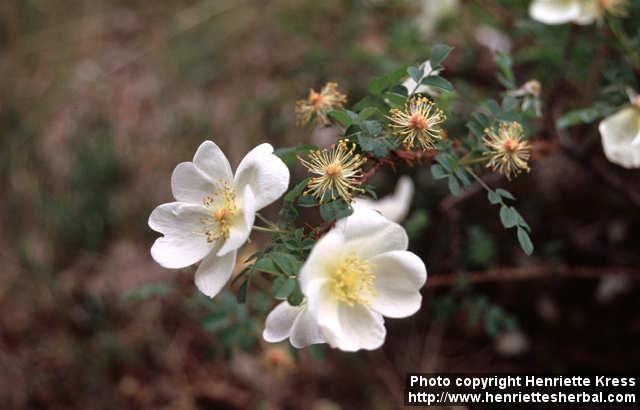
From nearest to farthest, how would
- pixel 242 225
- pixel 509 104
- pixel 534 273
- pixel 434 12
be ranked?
pixel 242 225 < pixel 509 104 < pixel 534 273 < pixel 434 12

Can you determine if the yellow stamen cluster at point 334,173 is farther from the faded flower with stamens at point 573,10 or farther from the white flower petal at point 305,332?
the faded flower with stamens at point 573,10

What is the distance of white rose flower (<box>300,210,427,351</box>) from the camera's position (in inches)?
32.3

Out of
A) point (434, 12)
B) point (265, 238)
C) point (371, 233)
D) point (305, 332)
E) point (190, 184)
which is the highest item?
point (434, 12)

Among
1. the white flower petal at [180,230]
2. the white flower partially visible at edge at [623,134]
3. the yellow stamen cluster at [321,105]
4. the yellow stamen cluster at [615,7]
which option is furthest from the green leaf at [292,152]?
the yellow stamen cluster at [615,7]

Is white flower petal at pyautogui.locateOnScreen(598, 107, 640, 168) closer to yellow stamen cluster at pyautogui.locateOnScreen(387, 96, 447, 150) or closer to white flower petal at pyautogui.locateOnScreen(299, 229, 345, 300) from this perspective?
yellow stamen cluster at pyautogui.locateOnScreen(387, 96, 447, 150)

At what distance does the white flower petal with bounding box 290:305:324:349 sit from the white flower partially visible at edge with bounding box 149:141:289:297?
13 cm

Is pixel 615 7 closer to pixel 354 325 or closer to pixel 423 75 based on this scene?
pixel 423 75

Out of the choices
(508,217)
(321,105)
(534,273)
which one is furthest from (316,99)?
(534,273)

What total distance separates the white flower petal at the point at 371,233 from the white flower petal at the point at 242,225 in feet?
0.39

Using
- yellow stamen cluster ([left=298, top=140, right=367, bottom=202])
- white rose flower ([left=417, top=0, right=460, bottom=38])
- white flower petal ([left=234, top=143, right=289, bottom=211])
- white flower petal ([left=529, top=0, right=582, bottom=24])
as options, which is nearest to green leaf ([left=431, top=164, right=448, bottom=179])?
yellow stamen cluster ([left=298, top=140, right=367, bottom=202])

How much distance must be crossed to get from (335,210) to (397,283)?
14 cm

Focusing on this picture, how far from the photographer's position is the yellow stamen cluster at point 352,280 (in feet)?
2.73

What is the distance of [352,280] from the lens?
2.77 ft

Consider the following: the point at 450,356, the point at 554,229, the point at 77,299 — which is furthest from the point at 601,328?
the point at 77,299
